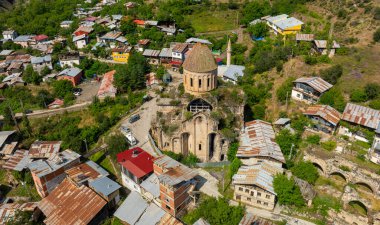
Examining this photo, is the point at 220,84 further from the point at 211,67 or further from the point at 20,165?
Result: the point at 20,165

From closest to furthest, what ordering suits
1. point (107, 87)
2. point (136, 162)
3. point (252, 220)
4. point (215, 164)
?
point (252, 220), point (136, 162), point (215, 164), point (107, 87)

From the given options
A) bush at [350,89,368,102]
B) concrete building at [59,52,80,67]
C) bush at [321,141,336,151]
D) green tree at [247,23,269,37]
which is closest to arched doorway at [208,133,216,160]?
bush at [321,141,336,151]

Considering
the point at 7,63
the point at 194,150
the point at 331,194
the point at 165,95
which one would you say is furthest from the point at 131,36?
the point at 331,194

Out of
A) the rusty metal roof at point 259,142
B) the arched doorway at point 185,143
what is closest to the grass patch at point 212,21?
the rusty metal roof at point 259,142

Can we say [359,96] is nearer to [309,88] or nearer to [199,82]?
[309,88]

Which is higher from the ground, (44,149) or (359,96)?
(359,96)

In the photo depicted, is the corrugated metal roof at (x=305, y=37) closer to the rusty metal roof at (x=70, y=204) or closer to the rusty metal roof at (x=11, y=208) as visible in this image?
the rusty metal roof at (x=70, y=204)

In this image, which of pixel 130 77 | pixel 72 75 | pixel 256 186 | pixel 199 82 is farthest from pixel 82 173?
pixel 72 75
